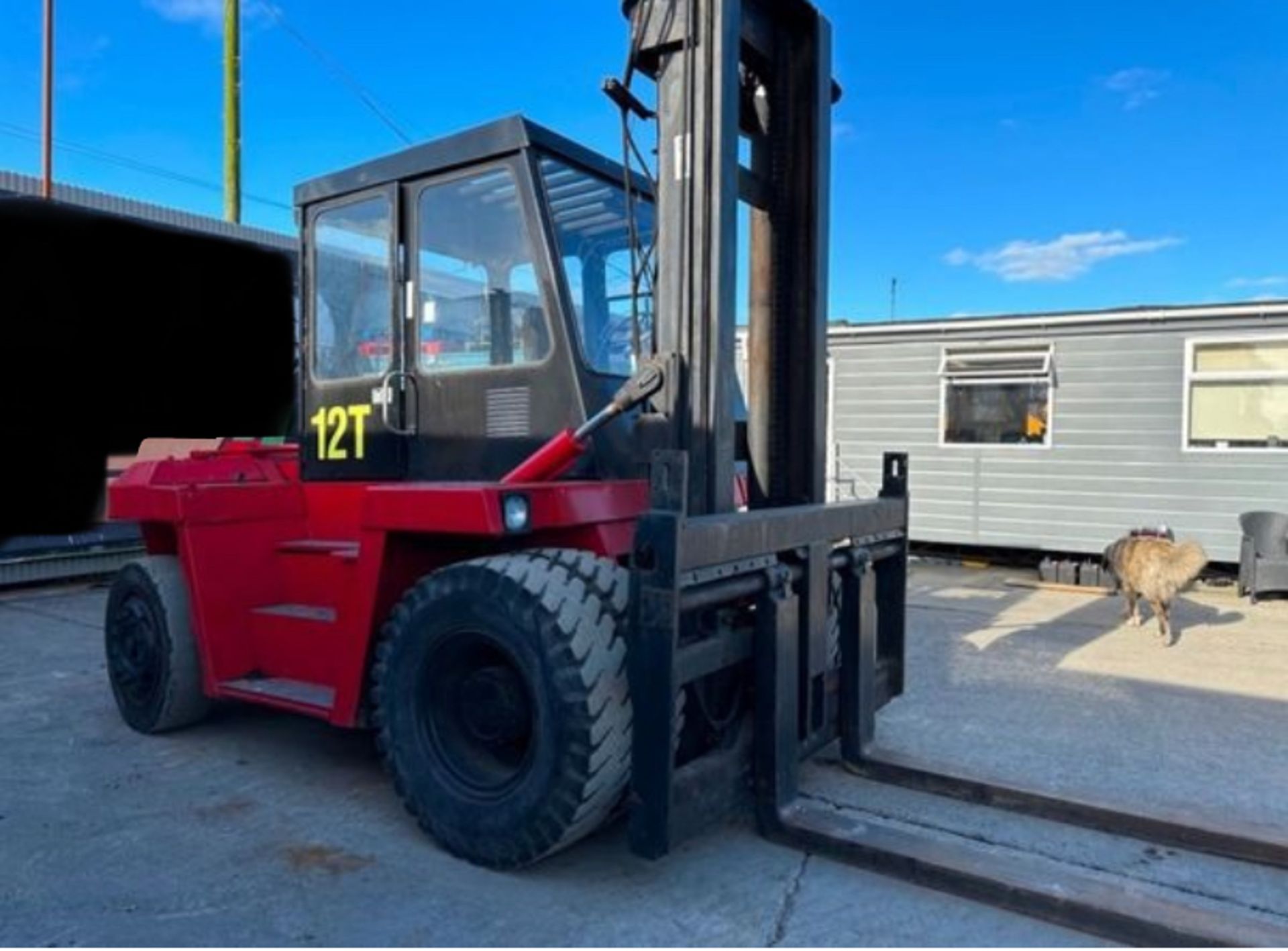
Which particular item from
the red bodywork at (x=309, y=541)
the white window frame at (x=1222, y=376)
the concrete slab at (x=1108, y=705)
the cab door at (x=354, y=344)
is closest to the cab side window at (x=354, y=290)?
the cab door at (x=354, y=344)

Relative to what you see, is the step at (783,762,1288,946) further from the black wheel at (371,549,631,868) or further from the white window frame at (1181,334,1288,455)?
the white window frame at (1181,334,1288,455)

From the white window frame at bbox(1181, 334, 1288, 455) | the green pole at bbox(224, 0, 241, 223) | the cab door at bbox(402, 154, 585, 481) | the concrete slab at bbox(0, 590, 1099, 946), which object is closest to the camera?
the concrete slab at bbox(0, 590, 1099, 946)

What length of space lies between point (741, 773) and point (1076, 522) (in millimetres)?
8531

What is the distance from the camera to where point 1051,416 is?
10.6m

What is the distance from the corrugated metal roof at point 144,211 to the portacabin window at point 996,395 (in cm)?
767

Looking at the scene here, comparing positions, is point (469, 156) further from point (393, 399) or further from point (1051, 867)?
point (1051, 867)

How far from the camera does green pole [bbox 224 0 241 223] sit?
20.0 m

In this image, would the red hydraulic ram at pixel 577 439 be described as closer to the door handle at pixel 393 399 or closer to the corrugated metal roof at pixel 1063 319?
the door handle at pixel 393 399

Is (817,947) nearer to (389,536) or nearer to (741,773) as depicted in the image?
(741,773)

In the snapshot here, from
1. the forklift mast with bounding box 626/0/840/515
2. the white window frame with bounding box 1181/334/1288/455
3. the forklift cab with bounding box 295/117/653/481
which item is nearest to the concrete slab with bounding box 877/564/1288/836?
the forklift mast with bounding box 626/0/840/515

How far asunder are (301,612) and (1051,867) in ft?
10.7

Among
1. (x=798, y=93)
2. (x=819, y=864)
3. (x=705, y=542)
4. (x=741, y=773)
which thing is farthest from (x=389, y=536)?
(x=798, y=93)

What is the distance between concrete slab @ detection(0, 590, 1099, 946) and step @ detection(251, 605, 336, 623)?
73 centimetres

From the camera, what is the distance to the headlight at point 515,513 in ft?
10.4
